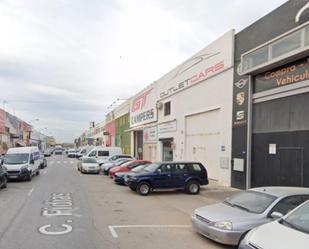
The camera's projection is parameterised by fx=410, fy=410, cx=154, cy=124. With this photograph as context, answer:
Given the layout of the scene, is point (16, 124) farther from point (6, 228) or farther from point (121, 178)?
point (6, 228)

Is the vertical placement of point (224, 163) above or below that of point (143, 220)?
above

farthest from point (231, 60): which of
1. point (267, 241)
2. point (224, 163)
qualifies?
point (267, 241)

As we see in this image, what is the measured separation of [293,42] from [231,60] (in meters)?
6.81

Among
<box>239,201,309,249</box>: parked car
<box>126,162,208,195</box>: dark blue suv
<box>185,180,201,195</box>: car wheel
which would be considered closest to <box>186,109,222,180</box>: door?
<box>126,162,208,195</box>: dark blue suv

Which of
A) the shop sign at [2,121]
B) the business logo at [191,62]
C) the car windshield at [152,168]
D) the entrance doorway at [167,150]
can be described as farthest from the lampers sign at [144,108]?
the shop sign at [2,121]

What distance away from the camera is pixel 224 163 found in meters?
22.5

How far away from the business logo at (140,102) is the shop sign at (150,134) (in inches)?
167

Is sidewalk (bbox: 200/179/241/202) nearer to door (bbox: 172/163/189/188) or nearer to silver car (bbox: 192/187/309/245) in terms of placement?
door (bbox: 172/163/189/188)

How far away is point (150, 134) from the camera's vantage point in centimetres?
4147

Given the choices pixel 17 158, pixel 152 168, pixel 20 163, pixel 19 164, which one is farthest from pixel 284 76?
pixel 17 158

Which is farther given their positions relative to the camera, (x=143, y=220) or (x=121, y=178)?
(x=121, y=178)

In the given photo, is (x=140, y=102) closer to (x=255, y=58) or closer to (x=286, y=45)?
(x=255, y=58)

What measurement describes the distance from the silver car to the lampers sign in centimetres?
3043

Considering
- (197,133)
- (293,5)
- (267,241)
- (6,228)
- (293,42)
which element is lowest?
(6,228)
